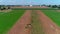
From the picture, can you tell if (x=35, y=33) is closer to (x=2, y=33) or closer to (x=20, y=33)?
(x=20, y=33)

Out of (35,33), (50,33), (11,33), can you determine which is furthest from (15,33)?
(50,33)

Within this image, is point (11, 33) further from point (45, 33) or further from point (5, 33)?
point (45, 33)

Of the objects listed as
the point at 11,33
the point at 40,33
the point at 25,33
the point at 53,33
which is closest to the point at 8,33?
the point at 11,33

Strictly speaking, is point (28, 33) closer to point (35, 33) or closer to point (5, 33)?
point (35, 33)

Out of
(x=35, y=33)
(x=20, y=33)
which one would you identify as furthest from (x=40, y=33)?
(x=20, y=33)

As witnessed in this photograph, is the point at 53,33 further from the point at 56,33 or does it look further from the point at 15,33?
the point at 15,33

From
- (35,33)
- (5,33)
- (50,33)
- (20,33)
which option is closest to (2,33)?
(5,33)
